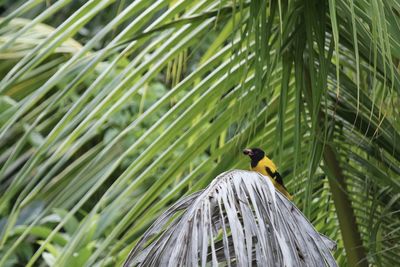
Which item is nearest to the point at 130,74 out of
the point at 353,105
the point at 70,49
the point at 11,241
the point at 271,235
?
the point at 353,105

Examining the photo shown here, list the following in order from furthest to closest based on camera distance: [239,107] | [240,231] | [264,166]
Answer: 1. [264,166]
2. [239,107]
3. [240,231]

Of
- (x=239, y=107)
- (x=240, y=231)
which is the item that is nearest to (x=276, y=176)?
(x=239, y=107)

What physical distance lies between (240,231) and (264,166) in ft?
2.24

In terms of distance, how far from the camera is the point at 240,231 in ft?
2.99

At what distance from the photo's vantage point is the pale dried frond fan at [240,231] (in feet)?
2.94

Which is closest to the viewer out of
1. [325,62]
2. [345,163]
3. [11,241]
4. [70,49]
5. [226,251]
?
[226,251]

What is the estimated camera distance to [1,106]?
8.31 feet

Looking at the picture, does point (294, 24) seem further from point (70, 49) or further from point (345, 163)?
point (70, 49)

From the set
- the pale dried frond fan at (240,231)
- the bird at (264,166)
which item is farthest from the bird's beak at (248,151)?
the pale dried frond fan at (240,231)

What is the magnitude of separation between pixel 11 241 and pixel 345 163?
1393mm

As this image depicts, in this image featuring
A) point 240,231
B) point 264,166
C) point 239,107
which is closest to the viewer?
point 240,231

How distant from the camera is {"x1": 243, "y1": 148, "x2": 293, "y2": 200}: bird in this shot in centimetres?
159

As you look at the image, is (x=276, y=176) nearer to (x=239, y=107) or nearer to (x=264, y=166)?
(x=264, y=166)

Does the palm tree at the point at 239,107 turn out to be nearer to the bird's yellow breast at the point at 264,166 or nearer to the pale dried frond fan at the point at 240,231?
the bird's yellow breast at the point at 264,166
